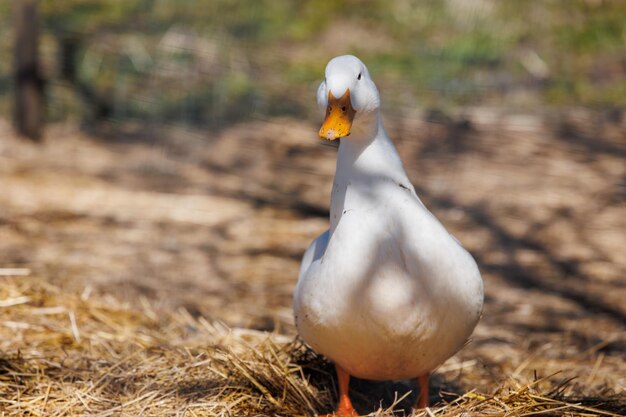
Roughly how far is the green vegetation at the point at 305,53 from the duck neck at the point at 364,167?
4.54 m

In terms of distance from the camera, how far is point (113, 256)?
5.23 m

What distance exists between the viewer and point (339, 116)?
2.61 meters

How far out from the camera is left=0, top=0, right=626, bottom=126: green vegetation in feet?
24.8

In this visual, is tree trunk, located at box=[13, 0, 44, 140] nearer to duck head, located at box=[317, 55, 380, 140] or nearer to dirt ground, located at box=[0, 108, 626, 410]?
dirt ground, located at box=[0, 108, 626, 410]

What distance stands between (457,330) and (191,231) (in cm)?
312

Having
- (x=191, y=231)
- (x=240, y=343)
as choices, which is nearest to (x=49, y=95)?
(x=191, y=231)

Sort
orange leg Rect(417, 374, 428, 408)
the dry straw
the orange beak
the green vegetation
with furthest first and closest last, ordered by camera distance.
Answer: the green vegetation, orange leg Rect(417, 374, 428, 408), the dry straw, the orange beak

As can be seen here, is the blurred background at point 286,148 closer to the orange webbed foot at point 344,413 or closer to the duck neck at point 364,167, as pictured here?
the orange webbed foot at point 344,413

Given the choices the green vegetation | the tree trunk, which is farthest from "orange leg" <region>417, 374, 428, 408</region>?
the tree trunk

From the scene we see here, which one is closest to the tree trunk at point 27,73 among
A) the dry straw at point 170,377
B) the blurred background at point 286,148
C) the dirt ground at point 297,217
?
the blurred background at point 286,148

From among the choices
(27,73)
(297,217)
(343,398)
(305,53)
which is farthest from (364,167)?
(305,53)

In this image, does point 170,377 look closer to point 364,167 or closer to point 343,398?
point 343,398

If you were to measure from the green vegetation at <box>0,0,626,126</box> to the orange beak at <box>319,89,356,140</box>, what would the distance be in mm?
4721

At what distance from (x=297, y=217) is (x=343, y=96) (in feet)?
10.7
